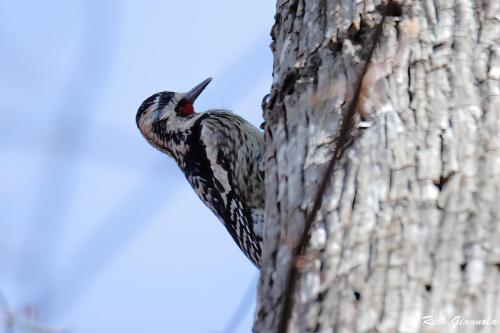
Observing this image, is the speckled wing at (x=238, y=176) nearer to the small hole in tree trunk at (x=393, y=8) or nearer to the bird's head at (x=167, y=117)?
the bird's head at (x=167, y=117)

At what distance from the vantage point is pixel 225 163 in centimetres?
427

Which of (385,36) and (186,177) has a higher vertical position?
(385,36)

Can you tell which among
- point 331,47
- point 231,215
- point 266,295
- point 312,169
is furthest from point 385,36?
point 231,215

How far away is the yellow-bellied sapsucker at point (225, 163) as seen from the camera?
4.16 metres

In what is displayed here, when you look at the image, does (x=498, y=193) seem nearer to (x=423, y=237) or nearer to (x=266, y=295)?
(x=423, y=237)

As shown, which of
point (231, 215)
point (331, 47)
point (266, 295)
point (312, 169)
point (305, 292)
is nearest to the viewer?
point (305, 292)

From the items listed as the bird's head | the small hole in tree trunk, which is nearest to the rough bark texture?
the small hole in tree trunk

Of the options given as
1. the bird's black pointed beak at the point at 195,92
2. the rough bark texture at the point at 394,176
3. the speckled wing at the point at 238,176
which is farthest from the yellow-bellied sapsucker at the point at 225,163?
the rough bark texture at the point at 394,176

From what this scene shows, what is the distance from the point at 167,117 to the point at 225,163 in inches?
26.2

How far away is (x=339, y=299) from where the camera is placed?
1.88 meters

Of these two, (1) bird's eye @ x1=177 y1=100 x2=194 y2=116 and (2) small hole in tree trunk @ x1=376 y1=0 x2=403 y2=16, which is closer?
(2) small hole in tree trunk @ x1=376 y1=0 x2=403 y2=16

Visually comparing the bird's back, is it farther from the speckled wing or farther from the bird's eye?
the bird's eye

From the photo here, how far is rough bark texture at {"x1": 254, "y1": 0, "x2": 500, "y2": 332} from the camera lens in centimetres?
180

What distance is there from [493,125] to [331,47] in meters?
0.63
